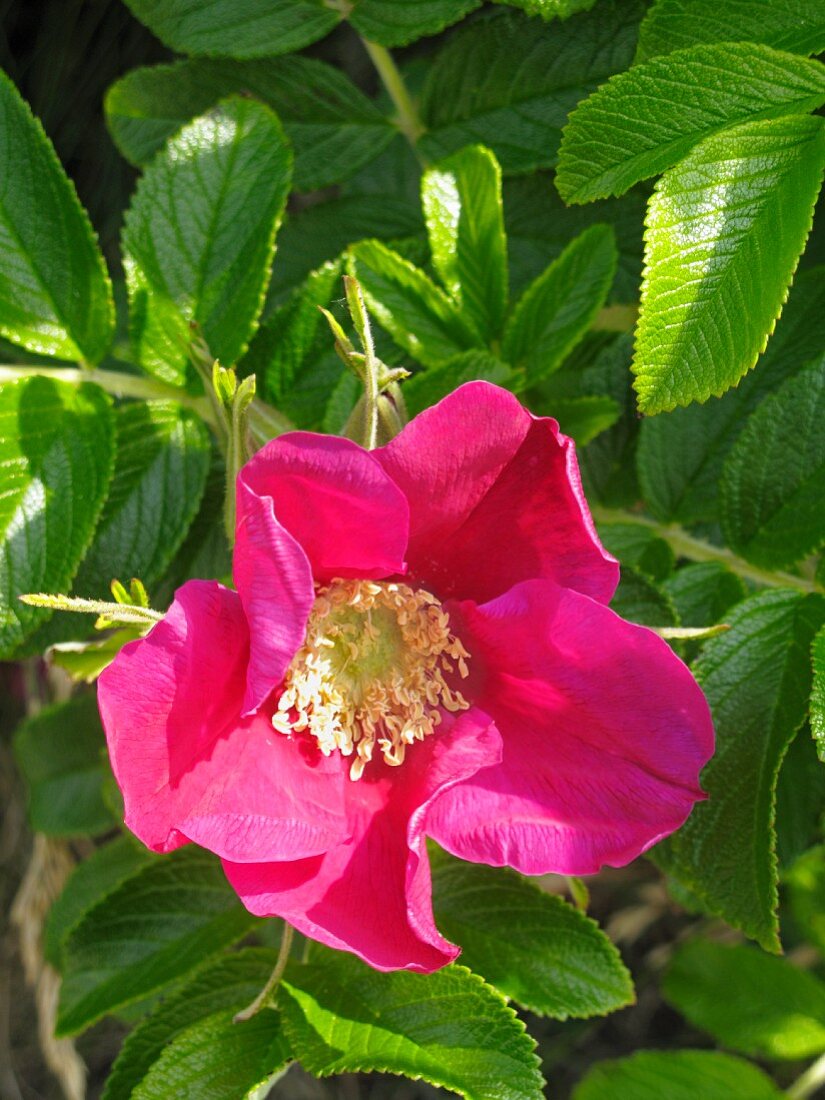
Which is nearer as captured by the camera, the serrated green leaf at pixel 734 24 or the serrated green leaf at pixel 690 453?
the serrated green leaf at pixel 734 24

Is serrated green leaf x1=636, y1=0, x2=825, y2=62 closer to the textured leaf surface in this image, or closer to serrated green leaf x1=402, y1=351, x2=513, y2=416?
serrated green leaf x1=402, y1=351, x2=513, y2=416

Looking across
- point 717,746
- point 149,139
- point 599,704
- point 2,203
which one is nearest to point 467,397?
point 599,704

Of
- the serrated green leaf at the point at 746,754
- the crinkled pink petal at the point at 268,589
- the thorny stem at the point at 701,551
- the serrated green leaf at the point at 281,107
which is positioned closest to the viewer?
the crinkled pink petal at the point at 268,589

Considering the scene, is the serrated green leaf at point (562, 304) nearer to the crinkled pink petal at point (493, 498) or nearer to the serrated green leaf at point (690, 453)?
the serrated green leaf at point (690, 453)

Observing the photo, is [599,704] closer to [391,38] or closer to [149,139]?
[391,38]

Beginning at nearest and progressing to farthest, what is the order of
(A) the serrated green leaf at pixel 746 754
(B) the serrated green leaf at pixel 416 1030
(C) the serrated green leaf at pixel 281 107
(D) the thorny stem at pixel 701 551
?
(B) the serrated green leaf at pixel 416 1030
(A) the serrated green leaf at pixel 746 754
(D) the thorny stem at pixel 701 551
(C) the serrated green leaf at pixel 281 107

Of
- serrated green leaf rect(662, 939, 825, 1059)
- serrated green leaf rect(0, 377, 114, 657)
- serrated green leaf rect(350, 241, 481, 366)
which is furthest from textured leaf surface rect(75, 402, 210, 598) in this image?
serrated green leaf rect(662, 939, 825, 1059)

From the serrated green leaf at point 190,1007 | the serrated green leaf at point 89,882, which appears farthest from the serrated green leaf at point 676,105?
the serrated green leaf at point 89,882
